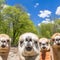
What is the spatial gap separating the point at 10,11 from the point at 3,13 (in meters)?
1.82

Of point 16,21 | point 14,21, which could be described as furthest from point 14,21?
point 16,21

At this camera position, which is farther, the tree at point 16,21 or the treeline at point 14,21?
the tree at point 16,21

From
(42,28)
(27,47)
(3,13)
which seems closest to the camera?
(27,47)

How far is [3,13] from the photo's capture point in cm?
3070

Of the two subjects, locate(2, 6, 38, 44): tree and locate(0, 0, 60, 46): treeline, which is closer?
locate(0, 0, 60, 46): treeline

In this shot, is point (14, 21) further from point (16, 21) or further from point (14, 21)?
point (16, 21)

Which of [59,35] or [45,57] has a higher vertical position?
[59,35]

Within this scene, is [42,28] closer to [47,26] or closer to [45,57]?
[47,26]

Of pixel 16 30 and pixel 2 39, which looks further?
pixel 16 30

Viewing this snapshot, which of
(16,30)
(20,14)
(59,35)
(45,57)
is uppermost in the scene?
(20,14)

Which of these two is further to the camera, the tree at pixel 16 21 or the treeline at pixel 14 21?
the tree at pixel 16 21

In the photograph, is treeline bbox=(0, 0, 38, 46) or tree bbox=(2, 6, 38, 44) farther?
tree bbox=(2, 6, 38, 44)

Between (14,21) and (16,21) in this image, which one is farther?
(16,21)

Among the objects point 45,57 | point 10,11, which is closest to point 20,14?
point 10,11
